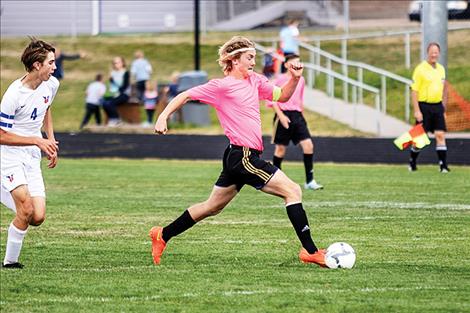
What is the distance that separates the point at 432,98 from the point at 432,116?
305 millimetres

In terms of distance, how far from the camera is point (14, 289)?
938cm

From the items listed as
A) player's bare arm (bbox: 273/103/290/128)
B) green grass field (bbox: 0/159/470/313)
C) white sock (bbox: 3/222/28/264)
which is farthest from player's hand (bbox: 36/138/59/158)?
player's bare arm (bbox: 273/103/290/128)

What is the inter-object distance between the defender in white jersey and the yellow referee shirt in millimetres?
11257

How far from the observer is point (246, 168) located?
10.5 m

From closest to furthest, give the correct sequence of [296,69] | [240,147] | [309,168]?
[240,147] → [296,69] → [309,168]

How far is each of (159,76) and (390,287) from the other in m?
29.8

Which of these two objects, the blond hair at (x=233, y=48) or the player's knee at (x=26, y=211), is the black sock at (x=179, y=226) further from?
the blond hair at (x=233, y=48)

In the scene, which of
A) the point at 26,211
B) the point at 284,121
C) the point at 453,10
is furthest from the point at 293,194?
the point at 453,10

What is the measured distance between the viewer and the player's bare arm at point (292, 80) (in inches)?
423

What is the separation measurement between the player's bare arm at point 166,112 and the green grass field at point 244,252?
46.8 inches

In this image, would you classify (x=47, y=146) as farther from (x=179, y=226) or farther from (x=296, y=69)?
(x=296, y=69)

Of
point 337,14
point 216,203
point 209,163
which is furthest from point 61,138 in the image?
point 216,203

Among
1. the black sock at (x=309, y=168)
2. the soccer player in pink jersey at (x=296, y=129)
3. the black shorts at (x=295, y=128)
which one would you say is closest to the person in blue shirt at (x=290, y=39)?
the soccer player in pink jersey at (x=296, y=129)

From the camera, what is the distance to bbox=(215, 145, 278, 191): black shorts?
34.4ft
